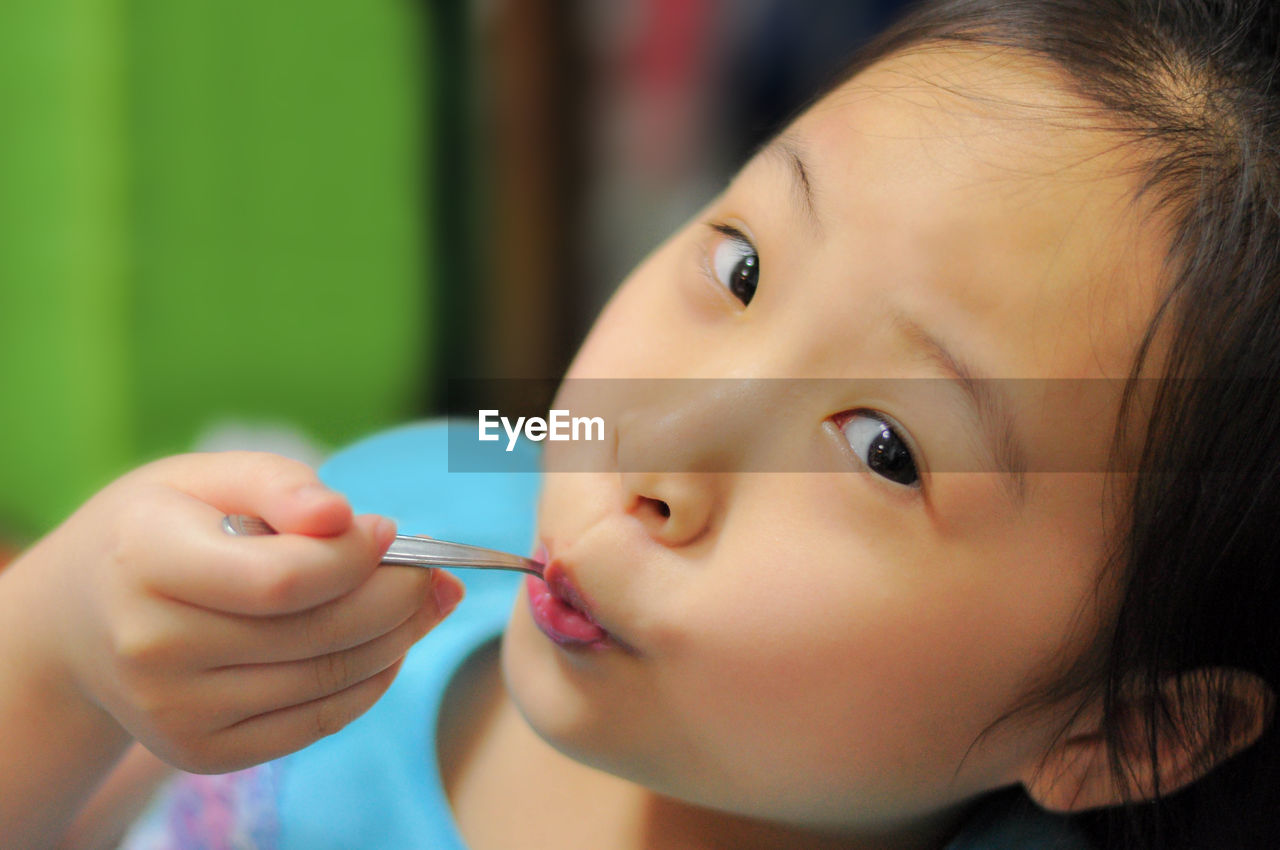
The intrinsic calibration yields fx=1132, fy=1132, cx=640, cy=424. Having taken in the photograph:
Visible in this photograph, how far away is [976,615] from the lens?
506mm

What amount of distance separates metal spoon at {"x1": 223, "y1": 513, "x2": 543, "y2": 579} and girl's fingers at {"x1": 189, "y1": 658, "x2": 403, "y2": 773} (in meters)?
0.07

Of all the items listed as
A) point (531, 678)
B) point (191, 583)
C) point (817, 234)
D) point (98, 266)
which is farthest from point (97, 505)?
point (98, 266)

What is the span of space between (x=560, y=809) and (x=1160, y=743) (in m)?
0.32

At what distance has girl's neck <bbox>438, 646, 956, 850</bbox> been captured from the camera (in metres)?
0.61

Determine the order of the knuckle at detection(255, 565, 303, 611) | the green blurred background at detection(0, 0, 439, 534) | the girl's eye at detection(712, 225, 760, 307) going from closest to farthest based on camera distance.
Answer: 1. the knuckle at detection(255, 565, 303, 611)
2. the girl's eye at detection(712, 225, 760, 307)
3. the green blurred background at detection(0, 0, 439, 534)

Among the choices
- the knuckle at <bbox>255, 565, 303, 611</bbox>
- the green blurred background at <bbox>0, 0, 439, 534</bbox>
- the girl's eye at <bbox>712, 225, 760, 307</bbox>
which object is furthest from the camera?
the green blurred background at <bbox>0, 0, 439, 534</bbox>

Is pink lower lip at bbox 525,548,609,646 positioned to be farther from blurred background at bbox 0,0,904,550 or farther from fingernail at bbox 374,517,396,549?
blurred background at bbox 0,0,904,550

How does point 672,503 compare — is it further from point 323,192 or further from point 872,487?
point 323,192

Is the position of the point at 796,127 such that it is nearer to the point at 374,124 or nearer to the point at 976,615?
the point at 976,615

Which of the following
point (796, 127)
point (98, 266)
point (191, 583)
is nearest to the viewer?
point (191, 583)

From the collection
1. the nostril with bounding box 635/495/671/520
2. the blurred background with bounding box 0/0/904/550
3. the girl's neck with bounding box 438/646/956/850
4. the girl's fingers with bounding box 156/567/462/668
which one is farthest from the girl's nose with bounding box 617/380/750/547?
the blurred background with bounding box 0/0/904/550

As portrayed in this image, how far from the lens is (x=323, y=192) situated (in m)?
1.37

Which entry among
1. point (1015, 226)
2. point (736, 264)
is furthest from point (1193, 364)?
point (736, 264)

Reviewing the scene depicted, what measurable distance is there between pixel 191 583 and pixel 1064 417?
1.20ft
